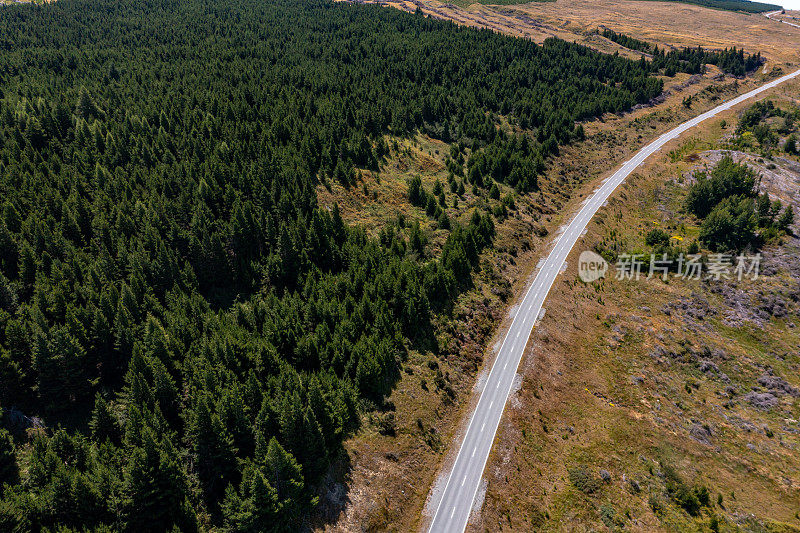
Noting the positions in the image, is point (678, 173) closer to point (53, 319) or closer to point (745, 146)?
point (745, 146)

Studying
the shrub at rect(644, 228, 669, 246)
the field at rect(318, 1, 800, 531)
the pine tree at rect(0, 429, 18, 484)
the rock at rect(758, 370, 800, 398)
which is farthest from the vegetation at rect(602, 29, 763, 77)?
the pine tree at rect(0, 429, 18, 484)

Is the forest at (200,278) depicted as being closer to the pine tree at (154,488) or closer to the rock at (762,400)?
the pine tree at (154,488)

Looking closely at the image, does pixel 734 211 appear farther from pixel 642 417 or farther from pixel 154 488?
pixel 154 488

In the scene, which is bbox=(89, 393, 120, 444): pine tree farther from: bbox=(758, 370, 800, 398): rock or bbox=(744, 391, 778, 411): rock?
bbox=(758, 370, 800, 398): rock

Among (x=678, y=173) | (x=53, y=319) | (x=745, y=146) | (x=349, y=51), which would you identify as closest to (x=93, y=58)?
(x=349, y=51)

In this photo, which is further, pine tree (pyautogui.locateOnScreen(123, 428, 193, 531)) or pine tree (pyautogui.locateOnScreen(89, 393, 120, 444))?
pine tree (pyautogui.locateOnScreen(89, 393, 120, 444))

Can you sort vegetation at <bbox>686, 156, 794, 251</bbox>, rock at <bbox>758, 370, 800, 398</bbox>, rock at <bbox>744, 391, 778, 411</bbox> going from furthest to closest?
vegetation at <bbox>686, 156, 794, 251</bbox> → rock at <bbox>758, 370, 800, 398</bbox> → rock at <bbox>744, 391, 778, 411</bbox>

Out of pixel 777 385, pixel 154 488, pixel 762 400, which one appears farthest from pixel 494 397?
pixel 777 385
